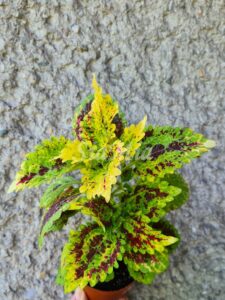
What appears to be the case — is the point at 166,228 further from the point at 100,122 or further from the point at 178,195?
the point at 100,122

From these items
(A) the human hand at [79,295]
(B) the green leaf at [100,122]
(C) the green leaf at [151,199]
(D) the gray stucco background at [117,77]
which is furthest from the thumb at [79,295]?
(B) the green leaf at [100,122]

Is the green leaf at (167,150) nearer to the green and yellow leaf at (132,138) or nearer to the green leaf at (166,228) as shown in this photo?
the green and yellow leaf at (132,138)

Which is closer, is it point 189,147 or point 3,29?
point 189,147

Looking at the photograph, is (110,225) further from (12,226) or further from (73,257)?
(12,226)

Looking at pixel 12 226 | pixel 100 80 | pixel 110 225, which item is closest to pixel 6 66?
pixel 100 80

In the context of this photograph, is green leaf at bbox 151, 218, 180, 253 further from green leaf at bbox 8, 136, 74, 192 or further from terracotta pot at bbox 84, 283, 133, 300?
green leaf at bbox 8, 136, 74, 192

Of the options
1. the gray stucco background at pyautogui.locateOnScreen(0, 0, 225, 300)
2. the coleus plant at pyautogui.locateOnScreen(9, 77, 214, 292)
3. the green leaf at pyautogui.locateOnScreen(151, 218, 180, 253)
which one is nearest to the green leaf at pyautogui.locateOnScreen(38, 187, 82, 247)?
the coleus plant at pyautogui.locateOnScreen(9, 77, 214, 292)
